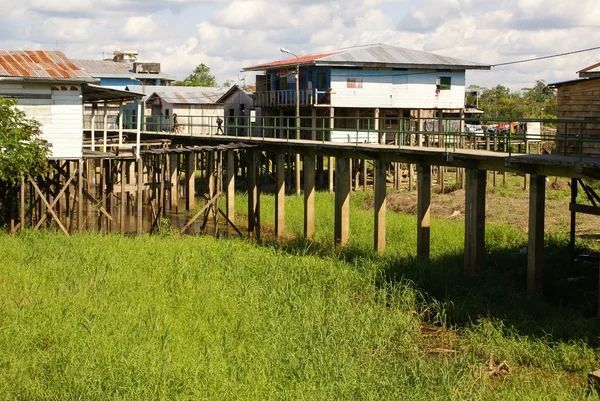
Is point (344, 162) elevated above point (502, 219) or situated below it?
above

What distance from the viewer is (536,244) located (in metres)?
18.1

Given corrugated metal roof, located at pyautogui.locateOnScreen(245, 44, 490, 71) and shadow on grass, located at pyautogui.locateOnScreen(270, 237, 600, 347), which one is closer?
shadow on grass, located at pyautogui.locateOnScreen(270, 237, 600, 347)

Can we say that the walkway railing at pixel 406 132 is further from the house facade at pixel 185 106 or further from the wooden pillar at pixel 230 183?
the wooden pillar at pixel 230 183

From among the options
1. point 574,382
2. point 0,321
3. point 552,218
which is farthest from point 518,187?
point 0,321

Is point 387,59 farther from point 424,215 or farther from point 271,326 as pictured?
point 271,326

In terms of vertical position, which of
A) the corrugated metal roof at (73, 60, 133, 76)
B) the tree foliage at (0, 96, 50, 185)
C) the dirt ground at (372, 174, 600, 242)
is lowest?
the dirt ground at (372, 174, 600, 242)

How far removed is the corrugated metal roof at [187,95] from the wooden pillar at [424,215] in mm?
32491

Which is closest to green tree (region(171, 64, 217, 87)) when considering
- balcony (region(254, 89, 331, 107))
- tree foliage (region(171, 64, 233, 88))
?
tree foliage (region(171, 64, 233, 88))

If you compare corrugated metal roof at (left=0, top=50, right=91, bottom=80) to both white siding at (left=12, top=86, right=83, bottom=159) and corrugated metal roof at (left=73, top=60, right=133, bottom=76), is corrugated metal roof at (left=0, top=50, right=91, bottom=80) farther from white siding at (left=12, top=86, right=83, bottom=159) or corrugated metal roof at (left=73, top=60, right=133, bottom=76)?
corrugated metal roof at (left=73, top=60, right=133, bottom=76)

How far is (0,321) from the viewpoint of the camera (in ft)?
47.1

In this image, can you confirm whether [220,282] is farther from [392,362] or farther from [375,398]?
[375,398]

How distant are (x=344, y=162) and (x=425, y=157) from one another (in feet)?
12.9

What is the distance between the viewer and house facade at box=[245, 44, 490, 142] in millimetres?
38719

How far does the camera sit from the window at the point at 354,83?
38.8 m
